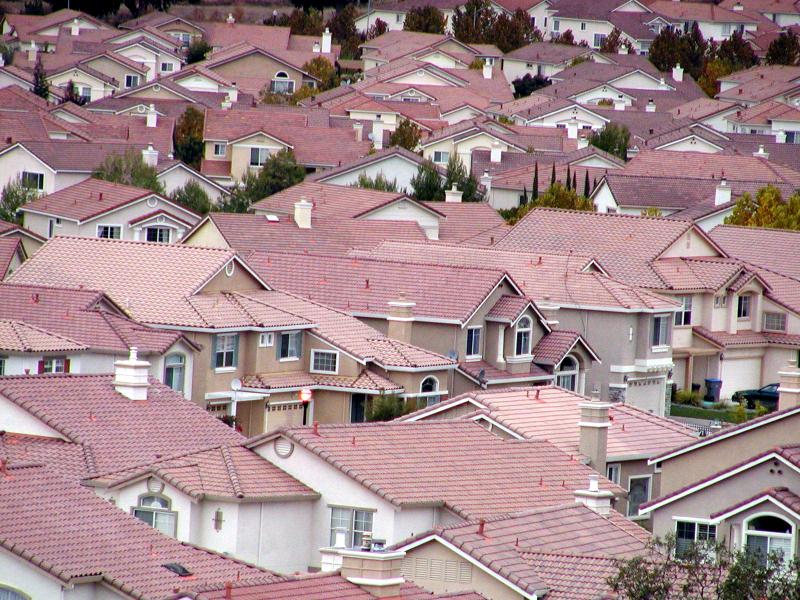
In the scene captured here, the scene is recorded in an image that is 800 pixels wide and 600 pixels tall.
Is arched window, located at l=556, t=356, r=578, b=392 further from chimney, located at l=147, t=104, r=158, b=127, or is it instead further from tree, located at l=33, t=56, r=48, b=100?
tree, located at l=33, t=56, r=48, b=100

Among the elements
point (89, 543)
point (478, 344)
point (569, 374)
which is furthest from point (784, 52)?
point (89, 543)

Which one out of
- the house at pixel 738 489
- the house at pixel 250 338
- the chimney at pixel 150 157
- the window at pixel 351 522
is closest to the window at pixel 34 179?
the chimney at pixel 150 157

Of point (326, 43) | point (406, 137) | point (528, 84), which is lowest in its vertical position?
point (406, 137)

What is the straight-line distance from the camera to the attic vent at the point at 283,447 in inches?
1490

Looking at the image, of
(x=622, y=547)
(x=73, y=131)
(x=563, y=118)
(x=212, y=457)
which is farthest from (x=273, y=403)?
(x=563, y=118)

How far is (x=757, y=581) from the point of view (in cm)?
2666

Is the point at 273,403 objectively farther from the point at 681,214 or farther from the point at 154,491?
the point at 681,214

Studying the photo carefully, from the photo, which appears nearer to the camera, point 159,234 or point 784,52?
point 159,234

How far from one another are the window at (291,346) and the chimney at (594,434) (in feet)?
41.4

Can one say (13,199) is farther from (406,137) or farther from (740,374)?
(406,137)

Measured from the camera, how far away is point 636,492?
4622cm

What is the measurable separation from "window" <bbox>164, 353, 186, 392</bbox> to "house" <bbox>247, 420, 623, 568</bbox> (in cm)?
1273

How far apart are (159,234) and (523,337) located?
1988 cm

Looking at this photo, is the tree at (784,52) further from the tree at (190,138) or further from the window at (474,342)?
the window at (474,342)
